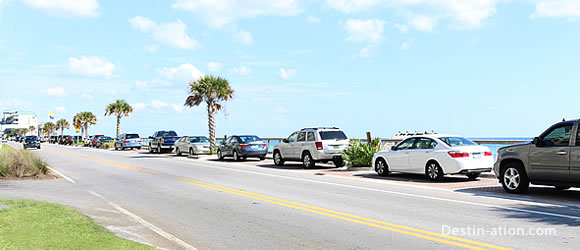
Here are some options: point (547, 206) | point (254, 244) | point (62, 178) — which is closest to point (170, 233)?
point (254, 244)

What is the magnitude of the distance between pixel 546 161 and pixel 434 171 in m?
4.45

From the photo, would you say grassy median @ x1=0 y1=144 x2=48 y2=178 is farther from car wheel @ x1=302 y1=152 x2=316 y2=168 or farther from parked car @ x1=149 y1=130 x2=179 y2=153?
parked car @ x1=149 y1=130 x2=179 y2=153

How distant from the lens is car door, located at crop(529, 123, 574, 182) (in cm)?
1125

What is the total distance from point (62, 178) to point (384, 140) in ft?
44.9

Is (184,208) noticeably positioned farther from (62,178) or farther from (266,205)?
(62,178)

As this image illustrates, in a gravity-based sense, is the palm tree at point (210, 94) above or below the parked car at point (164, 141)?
above

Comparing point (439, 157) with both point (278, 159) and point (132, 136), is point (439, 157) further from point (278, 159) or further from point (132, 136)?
point (132, 136)

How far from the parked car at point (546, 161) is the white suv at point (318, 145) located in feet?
32.6

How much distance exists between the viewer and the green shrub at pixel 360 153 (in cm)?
2102

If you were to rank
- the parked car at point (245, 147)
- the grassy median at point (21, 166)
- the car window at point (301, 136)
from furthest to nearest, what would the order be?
1. the parked car at point (245, 147)
2. the car window at point (301, 136)
3. the grassy median at point (21, 166)

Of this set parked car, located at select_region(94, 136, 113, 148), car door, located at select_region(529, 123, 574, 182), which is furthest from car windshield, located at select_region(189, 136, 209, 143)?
parked car, located at select_region(94, 136, 113, 148)

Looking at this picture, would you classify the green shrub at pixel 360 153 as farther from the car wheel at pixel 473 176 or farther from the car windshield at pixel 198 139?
the car windshield at pixel 198 139

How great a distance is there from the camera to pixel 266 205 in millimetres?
11164

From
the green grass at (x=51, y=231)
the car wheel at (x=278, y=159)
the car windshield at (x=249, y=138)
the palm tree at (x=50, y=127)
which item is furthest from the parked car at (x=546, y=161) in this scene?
the palm tree at (x=50, y=127)
